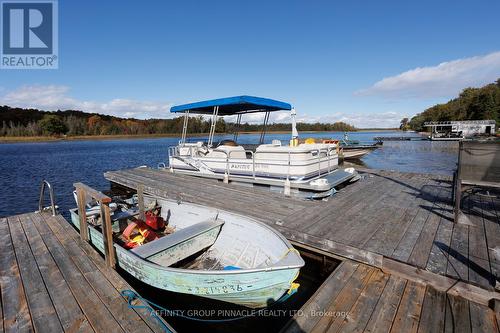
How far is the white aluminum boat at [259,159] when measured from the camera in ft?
25.7

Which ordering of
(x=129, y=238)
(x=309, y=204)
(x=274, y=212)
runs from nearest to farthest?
(x=129, y=238)
(x=274, y=212)
(x=309, y=204)

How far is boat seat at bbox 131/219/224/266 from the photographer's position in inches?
152

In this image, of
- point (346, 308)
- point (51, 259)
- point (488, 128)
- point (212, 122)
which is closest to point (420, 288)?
point (346, 308)

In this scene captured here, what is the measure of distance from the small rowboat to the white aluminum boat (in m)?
3.42

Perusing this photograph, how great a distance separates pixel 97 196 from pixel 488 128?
72725 millimetres

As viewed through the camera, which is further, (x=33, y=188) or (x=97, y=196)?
(x=33, y=188)

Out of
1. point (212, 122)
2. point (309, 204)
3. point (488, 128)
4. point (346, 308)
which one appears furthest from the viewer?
point (488, 128)

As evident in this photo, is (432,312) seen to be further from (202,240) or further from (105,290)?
(105,290)

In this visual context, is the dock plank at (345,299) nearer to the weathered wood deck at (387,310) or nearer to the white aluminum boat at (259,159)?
the weathered wood deck at (387,310)

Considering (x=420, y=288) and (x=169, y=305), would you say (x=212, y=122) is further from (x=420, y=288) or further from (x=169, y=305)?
(x=420, y=288)

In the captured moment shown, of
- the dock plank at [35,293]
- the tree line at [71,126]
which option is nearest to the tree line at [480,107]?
the tree line at [71,126]

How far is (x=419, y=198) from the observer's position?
667 centimetres

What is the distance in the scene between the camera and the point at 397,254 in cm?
371

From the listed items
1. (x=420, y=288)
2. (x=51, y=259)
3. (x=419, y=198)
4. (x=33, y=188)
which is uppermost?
(x=419, y=198)
